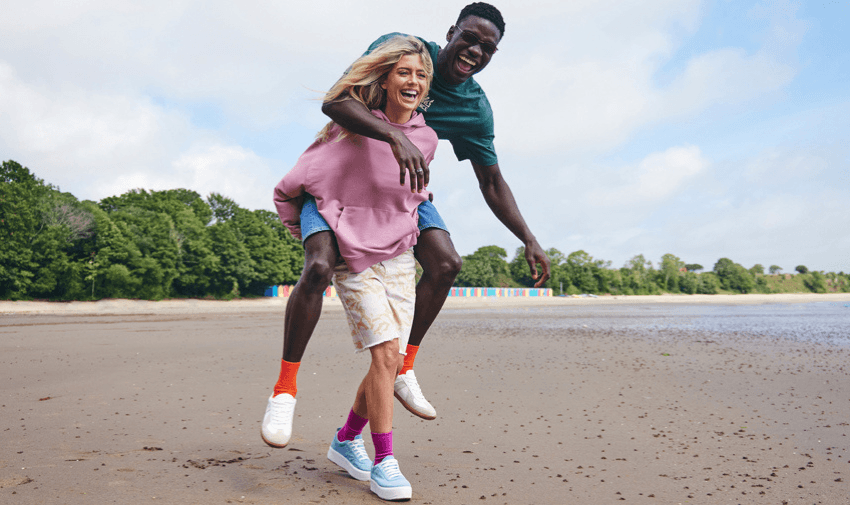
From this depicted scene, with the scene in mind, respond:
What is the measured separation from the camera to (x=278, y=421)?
2.75 meters

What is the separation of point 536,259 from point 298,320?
153 cm

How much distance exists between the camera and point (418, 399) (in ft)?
10.6

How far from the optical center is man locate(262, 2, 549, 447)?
8.68 feet

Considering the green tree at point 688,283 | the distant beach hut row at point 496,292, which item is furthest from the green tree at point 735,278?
the distant beach hut row at point 496,292

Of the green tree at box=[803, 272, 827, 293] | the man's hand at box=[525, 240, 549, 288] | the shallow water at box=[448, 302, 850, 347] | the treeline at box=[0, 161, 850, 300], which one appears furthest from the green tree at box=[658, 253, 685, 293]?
the man's hand at box=[525, 240, 549, 288]

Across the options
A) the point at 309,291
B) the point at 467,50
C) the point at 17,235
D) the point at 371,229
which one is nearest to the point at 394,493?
the point at 309,291

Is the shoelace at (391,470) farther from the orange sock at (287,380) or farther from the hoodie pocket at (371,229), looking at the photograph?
the hoodie pocket at (371,229)

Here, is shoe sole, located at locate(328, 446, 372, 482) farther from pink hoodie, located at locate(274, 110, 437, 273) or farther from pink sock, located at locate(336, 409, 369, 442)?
pink hoodie, located at locate(274, 110, 437, 273)

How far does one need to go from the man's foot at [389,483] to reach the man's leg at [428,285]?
311 mm

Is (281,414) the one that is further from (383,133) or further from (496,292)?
(496,292)

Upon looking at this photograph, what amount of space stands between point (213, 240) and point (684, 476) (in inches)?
2146

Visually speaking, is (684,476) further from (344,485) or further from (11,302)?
(11,302)

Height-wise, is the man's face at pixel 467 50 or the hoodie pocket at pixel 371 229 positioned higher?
the man's face at pixel 467 50

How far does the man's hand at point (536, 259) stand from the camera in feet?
11.3
